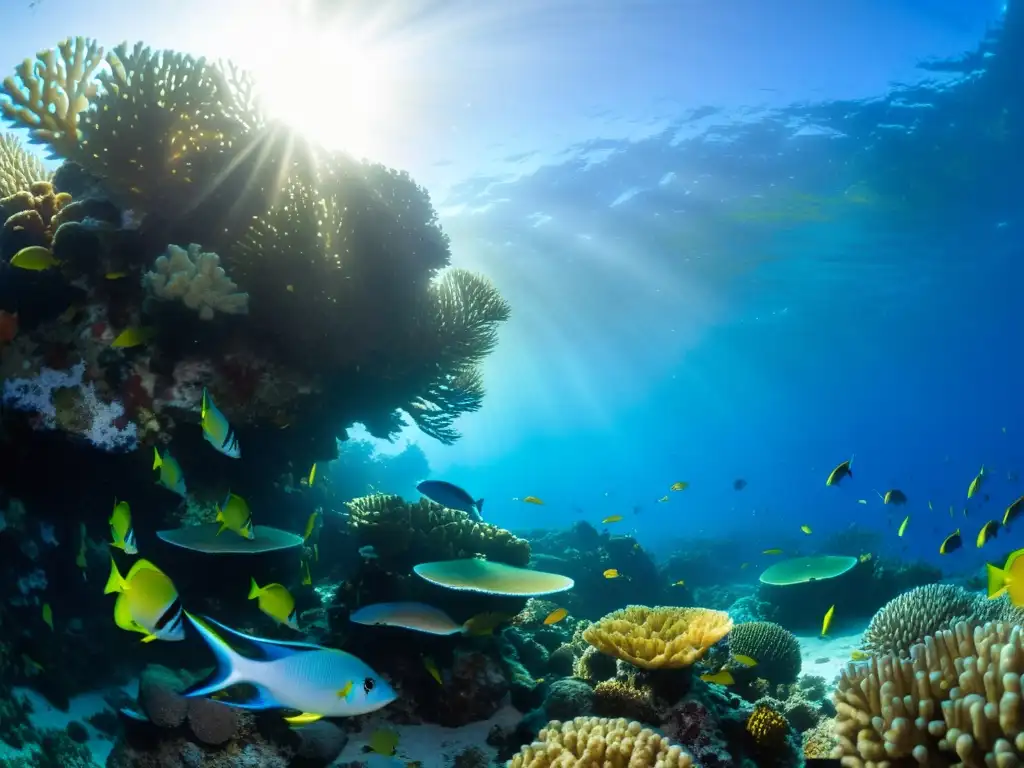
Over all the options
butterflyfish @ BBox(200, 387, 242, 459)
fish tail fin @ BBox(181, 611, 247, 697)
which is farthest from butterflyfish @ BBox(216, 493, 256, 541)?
fish tail fin @ BBox(181, 611, 247, 697)

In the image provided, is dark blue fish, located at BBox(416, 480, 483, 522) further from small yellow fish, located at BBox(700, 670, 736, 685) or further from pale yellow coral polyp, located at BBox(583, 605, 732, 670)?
small yellow fish, located at BBox(700, 670, 736, 685)

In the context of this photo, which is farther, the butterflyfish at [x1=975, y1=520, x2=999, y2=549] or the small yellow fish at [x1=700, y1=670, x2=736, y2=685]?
the butterflyfish at [x1=975, y1=520, x2=999, y2=549]

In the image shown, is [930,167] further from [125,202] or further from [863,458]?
[863,458]

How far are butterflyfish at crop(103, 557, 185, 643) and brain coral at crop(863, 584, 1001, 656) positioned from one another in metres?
7.71

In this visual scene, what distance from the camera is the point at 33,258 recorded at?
5.41 m

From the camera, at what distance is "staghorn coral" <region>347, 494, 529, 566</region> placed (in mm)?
5855

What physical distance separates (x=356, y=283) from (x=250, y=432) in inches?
79.1

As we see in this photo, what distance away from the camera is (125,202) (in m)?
6.07

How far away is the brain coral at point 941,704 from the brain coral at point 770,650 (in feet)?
19.3

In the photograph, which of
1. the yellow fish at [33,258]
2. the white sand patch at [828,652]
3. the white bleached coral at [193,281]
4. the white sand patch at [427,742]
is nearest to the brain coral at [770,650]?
the white sand patch at [828,652]

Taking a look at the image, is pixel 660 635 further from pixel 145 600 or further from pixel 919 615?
pixel 919 615

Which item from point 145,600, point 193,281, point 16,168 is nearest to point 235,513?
point 145,600

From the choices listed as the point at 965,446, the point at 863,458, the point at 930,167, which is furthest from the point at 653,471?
the point at 930,167

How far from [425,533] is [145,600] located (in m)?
3.40
